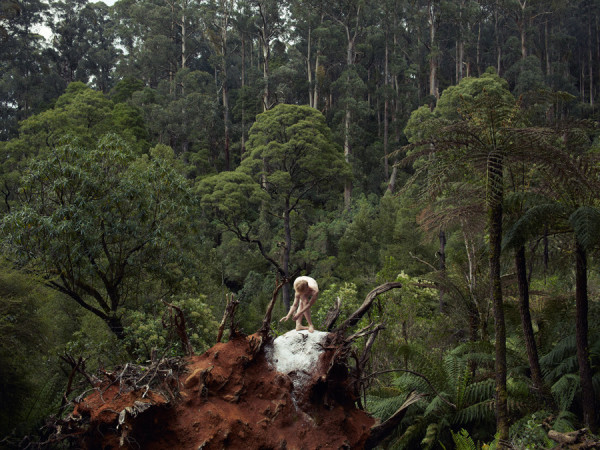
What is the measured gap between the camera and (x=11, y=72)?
32562 millimetres

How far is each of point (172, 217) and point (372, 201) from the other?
16233 mm

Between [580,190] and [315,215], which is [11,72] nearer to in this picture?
[315,215]

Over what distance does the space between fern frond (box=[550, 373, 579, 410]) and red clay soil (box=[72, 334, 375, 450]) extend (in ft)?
9.80

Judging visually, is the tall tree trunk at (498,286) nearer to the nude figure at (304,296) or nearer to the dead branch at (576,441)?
the dead branch at (576,441)

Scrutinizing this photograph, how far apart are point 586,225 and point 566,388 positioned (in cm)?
283

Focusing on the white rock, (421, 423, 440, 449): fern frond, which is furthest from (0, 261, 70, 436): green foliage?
(421, 423, 440, 449): fern frond

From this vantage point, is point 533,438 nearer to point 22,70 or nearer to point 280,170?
point 280,170

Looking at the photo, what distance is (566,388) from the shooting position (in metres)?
6.55

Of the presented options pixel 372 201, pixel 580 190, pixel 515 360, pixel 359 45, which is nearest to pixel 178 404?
pixel 580 190

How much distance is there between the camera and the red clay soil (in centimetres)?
428

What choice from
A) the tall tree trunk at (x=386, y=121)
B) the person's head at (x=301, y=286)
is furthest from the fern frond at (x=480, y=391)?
the tall tree trunk at (x=386, y=121)

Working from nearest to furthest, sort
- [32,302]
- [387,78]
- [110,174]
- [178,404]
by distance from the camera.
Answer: [178,404] → [32,302] → [110,174] → [387,78]

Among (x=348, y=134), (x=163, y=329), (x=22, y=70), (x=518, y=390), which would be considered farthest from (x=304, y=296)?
(x=22, y=70)

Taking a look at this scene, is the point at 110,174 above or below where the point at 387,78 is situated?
below
